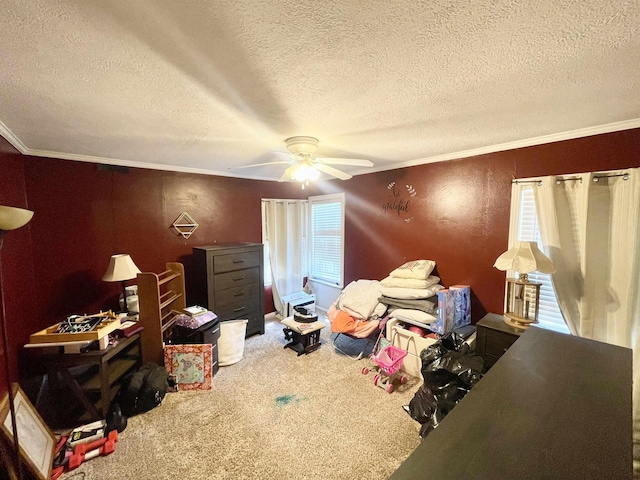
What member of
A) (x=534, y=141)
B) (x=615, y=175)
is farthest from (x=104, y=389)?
(x=615, y=175)

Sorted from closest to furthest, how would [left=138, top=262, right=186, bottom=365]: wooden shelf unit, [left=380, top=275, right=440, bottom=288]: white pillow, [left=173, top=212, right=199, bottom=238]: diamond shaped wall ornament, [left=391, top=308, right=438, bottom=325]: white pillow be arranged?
1. [left=138, top=262, right=186, bottom=365]: wooden shelf unit
2. [left=391, top=308, right=438, bottom=325]: white pillow
3. [left=380, top=275, right=440, bottom=288]: white pillow
4. [left=173, top=212, right=199, bottom=238]: diamond shaped wall ornament

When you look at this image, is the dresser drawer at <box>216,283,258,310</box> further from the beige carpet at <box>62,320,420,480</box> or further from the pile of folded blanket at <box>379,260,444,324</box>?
the pile of folded blanket at <box>379,260,444,324</box>

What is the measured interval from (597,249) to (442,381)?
5.09 ft

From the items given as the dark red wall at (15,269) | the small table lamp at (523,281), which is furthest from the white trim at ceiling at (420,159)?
the small table lamp at (523,281)

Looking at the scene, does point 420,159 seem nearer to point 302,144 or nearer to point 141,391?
point 302,144

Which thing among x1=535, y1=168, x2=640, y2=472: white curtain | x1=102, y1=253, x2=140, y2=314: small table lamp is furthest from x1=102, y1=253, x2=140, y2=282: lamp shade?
x1=535, y1=168, x2=640, y2=472: white curtain

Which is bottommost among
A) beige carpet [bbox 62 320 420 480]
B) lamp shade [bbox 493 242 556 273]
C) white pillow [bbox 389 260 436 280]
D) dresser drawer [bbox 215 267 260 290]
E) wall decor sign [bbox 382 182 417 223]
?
beige carpet [bbox 62 320 420 480]

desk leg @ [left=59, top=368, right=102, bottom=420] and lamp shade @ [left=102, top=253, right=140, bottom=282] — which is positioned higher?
lamp shade @ [left=102, top=253, right=140, bottom=282]

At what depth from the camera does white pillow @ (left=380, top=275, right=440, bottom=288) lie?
2794 mm

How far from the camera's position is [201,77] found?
126cm

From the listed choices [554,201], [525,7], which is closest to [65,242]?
[525,7]

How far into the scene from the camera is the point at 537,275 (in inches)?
92.5

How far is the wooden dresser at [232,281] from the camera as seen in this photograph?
125 inches

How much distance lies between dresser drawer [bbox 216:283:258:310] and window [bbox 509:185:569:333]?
3.00 meters
